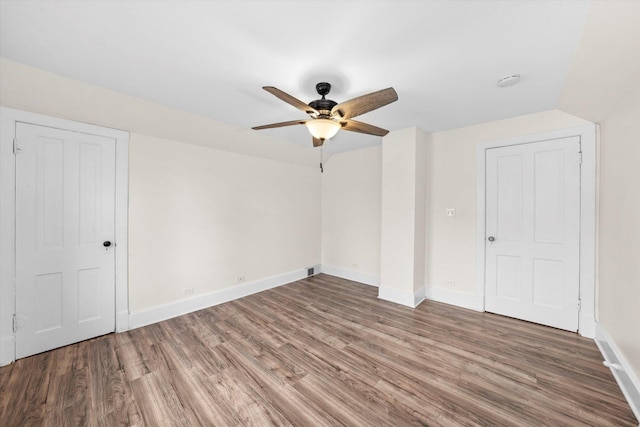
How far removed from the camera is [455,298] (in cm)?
335

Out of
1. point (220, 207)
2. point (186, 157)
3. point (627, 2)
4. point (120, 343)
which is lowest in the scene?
point (120, 343)

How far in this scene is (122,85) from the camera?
2152 millimetres

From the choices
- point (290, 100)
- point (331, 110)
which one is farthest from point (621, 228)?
point (290, 100)

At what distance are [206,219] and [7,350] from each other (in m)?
2.05

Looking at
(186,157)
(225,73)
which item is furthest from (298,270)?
(225,73)

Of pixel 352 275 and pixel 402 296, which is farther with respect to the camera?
pixel 352 275

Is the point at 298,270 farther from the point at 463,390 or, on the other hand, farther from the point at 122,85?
the point at 122,85

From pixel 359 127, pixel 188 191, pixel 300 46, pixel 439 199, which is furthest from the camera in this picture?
pixel 439 199

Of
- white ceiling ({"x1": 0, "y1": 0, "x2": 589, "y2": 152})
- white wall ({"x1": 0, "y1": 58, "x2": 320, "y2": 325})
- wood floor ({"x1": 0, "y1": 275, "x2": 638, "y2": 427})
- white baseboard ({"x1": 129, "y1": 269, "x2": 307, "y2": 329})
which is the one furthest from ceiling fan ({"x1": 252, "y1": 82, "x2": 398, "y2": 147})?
white baseboard ({"x1": 129, "y1": 269, "x2": 307, "y2": 329})

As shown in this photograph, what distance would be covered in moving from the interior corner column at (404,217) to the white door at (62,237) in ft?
11.3

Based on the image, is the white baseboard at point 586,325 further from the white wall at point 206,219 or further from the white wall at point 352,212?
the white wall at point 206,219

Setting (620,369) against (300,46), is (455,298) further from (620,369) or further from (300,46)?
(300,46)

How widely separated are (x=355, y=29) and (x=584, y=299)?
3516 millimetres

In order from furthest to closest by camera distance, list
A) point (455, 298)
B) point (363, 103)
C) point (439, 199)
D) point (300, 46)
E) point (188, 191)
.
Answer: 1. point (439, 199)
2. point (455, 298)
3. point (188, 191)
4. point (363, 103)
5. point (300, 46)
